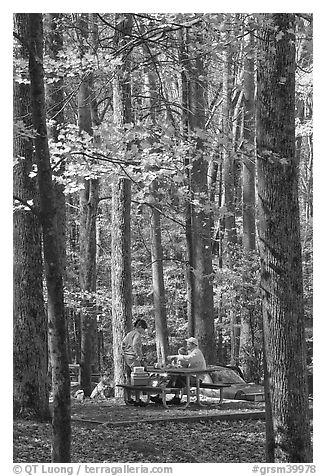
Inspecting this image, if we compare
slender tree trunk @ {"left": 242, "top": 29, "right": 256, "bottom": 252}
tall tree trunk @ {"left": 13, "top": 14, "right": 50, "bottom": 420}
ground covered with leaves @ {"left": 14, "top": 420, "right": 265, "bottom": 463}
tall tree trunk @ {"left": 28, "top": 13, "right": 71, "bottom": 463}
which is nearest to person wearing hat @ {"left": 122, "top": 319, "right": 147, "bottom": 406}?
ground covered with leaves @ {"left": 14, "top": 420, "right": 265, "bottom": 463}

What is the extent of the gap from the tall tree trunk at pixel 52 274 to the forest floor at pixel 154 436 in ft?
3.56

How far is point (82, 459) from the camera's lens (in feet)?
23.5

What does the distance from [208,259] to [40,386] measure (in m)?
6.44

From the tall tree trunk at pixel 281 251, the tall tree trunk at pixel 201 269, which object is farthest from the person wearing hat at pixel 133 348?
the tall tree trunk at pixel 281 251

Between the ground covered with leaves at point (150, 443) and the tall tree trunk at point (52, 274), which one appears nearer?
the tall tree trunk at point (52, 274)

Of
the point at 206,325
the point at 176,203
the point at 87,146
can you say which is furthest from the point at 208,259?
the point at 87,146

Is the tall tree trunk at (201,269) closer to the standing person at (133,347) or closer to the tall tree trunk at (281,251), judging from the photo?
the standing person at (133,347)

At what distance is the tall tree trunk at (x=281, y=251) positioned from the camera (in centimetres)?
645

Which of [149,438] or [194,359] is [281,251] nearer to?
[149,438]

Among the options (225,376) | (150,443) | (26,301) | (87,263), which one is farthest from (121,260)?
(150,443)

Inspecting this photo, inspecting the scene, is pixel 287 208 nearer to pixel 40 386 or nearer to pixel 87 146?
pixel 87 146

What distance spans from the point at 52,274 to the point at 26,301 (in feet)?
8.19

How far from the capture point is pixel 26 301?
8.28 metres
